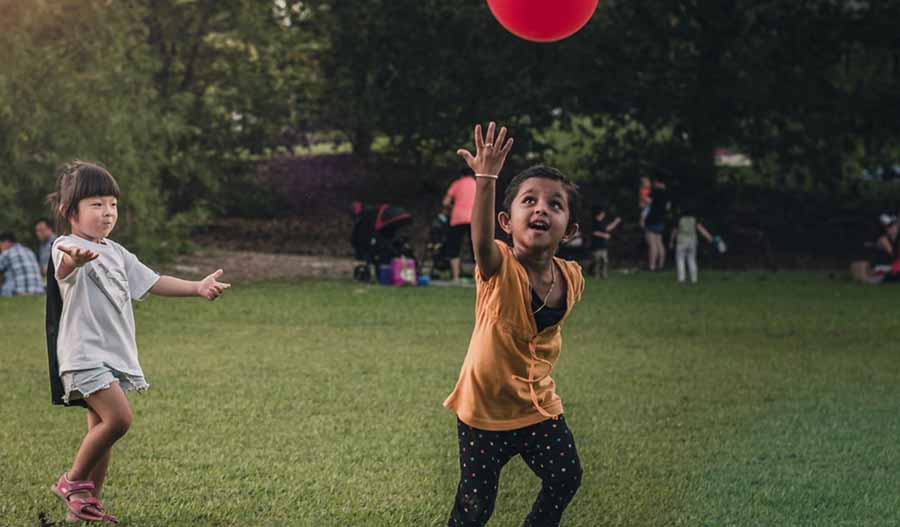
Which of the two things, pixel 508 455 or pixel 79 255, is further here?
pixel 79 255

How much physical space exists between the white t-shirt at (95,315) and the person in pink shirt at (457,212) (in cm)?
1248

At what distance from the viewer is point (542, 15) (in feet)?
22.9

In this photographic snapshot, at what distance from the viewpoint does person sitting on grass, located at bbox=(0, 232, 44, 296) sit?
53.0ft

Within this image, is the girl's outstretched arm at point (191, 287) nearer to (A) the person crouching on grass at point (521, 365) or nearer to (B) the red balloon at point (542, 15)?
(A) the person crouching on grass at point (521, 365)

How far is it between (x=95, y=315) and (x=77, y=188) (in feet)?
1.74

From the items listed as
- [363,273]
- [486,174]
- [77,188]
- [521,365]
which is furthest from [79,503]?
[363,273]

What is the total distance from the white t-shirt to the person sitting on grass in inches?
451

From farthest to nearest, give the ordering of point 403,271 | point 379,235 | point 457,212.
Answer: point 457,212 < point 379,235 < point 403,271

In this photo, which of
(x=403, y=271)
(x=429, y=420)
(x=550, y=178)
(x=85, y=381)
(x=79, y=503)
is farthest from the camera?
(x=403, y=271)

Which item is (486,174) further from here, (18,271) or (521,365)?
(18,271)

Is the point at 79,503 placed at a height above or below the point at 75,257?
below

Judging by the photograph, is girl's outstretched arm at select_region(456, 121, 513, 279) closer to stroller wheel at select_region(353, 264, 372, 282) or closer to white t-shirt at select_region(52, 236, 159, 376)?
white t-shirt at select_region(52, 236, 159, 376)

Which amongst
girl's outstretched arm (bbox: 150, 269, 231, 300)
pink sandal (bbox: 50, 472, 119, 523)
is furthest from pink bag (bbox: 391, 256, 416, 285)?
pink sandal (bbox: 50, 472, 119, 523)

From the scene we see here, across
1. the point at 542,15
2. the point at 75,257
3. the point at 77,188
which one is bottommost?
the point at 75,257
